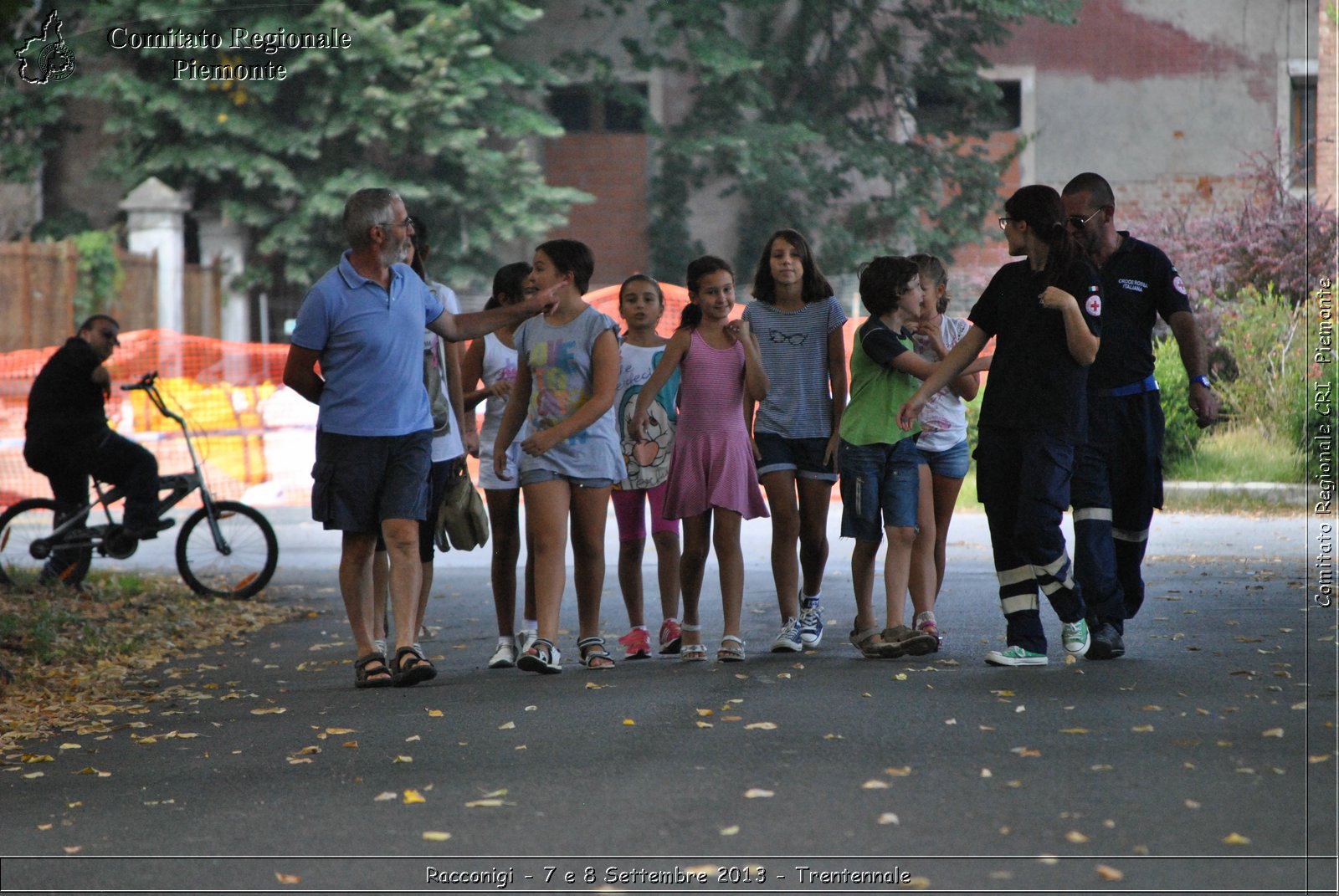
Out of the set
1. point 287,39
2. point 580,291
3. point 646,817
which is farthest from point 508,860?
point 287,39

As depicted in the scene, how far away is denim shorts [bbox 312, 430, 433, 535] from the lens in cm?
670

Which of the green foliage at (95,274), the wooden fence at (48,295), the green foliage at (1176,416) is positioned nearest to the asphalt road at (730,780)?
the green foliage at (1176,416)

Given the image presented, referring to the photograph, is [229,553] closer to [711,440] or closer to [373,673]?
[373,673]

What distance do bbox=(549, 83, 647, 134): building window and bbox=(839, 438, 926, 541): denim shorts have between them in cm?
2170

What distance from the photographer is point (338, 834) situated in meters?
4.48

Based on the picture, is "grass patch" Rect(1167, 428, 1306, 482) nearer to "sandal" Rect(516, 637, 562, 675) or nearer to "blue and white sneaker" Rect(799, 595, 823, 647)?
"blue and white sneaker" Rect(799, 595, 823, 647)

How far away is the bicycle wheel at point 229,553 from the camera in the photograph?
10.8 meters

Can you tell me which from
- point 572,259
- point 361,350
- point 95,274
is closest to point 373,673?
point 361,350

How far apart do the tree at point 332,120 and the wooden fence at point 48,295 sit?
5.64ft

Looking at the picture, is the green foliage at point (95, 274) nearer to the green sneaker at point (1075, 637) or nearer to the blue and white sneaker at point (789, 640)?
the blue and white sneaker at point (789, 640)

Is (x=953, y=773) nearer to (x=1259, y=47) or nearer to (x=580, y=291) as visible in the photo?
(x=580, y=291)

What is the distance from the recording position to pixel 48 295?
24.7 m

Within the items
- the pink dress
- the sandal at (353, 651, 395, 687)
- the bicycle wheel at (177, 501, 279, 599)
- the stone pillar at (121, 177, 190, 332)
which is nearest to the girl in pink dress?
the pink dress

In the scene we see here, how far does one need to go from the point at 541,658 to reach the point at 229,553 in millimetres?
4634
